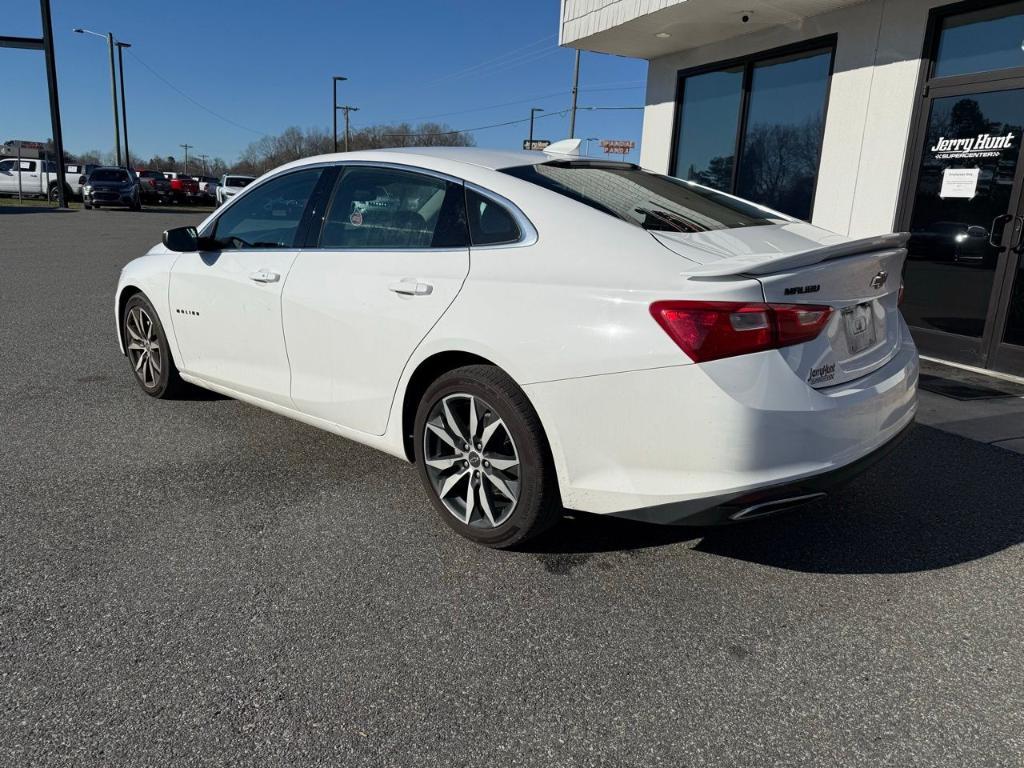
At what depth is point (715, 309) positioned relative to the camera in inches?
93.6

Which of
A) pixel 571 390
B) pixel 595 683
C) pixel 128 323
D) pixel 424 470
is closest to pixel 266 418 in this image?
pixel 128 323

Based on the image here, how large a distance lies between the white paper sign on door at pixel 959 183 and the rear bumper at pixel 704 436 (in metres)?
4.78

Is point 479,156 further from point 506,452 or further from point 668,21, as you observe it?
point 668,21

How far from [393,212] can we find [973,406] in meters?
4.30

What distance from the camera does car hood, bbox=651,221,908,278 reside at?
2463 millimetres

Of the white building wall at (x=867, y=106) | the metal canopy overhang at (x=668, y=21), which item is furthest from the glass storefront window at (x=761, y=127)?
the metal canopy overhang at (x=668, y=21)

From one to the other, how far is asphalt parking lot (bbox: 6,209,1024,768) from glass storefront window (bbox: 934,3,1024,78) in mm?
3898

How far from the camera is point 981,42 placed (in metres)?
6.37

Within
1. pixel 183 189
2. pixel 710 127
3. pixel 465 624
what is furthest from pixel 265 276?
pixel 183 189

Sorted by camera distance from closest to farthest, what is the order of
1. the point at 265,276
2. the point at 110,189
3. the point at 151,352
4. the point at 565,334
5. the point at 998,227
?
the point at 565,334, the point at 265,276, the point at 151,352, the point at 998,227, the point at 110,189

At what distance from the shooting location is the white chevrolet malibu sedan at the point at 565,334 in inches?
95.7

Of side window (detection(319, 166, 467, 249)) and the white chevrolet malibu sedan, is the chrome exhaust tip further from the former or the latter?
side window (detection(319, 166, 467, 249))

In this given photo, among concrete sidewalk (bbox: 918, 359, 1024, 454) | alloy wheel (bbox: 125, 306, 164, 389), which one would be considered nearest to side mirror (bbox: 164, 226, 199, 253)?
alloy wheel (bbox: 125, 306, 164, 389)

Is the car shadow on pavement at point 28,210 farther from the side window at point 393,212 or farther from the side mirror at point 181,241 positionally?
the side window at point 393,212
